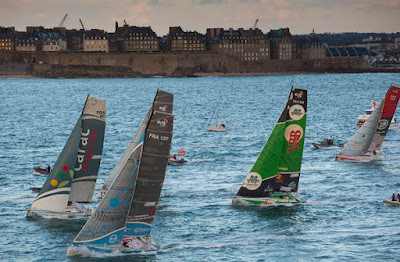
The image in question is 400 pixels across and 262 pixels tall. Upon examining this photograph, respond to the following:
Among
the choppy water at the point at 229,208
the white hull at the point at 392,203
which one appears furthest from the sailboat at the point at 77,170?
the white hull at the point at 392,203

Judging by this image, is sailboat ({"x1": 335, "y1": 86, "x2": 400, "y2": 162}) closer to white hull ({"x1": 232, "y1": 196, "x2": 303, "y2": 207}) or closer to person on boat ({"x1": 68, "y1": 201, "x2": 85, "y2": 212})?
white hull ({"x1": 232, "y1": 196, "x2": 303, "y2": 207})

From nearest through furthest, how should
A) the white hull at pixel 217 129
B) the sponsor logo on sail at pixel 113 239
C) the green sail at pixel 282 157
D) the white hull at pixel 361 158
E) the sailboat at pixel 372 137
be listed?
the sponsor logo on sail at pixel 113 239, the green sail at pixel 282 157, the sailboat at pixel 372 137, the white hull at pixel 361 158, the white hull at pixel 217 129

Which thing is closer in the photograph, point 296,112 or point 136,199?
point 136,199

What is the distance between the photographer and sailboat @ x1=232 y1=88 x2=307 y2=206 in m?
33.2

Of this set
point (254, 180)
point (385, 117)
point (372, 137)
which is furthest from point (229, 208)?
point (385, 117)

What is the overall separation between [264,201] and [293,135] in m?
3.04

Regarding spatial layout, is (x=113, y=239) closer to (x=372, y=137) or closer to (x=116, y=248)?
(x=116, y=248)

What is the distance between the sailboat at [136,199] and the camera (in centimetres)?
2388

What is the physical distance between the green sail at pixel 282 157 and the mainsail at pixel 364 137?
1319cm

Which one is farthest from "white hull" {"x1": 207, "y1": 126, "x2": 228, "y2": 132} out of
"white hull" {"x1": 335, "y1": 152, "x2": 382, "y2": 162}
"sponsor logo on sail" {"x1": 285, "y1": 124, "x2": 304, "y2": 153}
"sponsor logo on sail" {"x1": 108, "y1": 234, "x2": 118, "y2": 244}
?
"sponsor logo on sail" {"x1": 108, "y1": 234, "x2": 118, "y2": 244}

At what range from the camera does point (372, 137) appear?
153ft

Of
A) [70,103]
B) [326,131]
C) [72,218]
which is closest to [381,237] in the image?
[72,218]

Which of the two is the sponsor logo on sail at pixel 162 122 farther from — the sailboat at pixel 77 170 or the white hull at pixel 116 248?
the sailboat at pixel 77 170

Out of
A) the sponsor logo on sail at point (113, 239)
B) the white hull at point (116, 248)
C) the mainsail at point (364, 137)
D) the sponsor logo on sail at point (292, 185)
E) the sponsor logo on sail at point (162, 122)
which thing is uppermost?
the sponsor logo on sail at point (162, 122)
